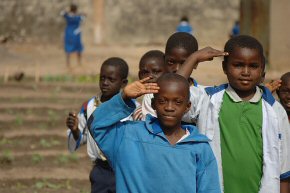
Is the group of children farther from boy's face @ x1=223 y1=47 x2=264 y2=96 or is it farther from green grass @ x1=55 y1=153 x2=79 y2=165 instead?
green grass @ x1=55 y1=153 x2=79 y2=165

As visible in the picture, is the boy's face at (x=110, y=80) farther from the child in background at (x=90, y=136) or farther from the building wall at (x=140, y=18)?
the building wall at (x=140, y=18)

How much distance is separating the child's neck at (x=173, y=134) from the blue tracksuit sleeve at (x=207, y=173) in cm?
13

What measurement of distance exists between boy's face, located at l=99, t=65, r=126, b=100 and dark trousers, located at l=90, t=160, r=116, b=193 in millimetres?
495

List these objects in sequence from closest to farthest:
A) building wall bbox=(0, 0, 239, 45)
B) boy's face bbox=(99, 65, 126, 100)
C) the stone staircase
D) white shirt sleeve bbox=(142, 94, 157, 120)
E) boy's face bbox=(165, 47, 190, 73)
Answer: white shirt sleeve bbox=(142, 94, 157, 120), boy's face bbox=(165, 47, 190, 73), boy's face bbox=(99, 65, 126, 100), the stone staircase, building wall bbox=(0, 0, 239, 45)

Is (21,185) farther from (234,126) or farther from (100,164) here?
(234,126)

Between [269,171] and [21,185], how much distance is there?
4.26 metres

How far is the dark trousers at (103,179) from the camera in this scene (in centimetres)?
443

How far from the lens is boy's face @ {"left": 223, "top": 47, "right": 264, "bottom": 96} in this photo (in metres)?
3.47

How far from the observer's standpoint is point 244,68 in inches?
137

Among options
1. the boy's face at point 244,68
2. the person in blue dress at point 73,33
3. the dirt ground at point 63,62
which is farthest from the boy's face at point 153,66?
the person in blue dress at point 73,33

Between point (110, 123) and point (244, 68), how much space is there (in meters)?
0.77

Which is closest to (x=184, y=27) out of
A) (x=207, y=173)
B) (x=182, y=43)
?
(x=182, y=43)

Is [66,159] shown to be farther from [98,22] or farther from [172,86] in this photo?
[98,22]

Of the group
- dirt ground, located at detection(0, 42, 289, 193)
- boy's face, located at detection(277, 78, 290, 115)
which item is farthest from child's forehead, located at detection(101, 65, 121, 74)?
dirt ground, located at detection(0, 42, 289, 193)
